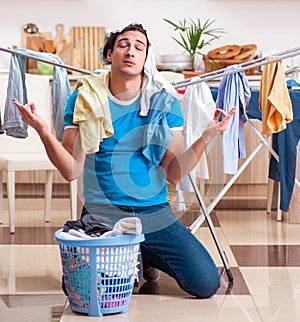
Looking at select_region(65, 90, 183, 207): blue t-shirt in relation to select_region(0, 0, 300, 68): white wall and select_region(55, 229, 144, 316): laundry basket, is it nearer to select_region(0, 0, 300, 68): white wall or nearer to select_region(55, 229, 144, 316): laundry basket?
select_region(55, 229, 144, 316): laundry basket

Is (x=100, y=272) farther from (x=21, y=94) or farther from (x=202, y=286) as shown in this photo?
(x=21, y=94)

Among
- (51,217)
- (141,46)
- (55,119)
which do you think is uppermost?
(141,46)

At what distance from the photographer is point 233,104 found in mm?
3191

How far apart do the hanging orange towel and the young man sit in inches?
20.4

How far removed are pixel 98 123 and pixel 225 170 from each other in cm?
80

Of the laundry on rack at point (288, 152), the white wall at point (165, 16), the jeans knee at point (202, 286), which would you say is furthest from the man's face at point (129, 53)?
the white wall at point (165, 16)

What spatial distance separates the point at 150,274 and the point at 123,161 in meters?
0.50

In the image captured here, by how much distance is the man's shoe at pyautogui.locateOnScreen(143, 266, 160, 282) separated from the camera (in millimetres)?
3064

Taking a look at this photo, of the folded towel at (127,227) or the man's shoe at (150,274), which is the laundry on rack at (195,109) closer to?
the man's shoe at (150,274)

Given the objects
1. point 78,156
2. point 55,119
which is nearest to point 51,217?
point 55,119

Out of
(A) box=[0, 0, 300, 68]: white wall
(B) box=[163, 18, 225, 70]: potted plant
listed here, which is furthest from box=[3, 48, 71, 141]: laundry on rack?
(A) box=[0, 0, 300, 68]: white wall

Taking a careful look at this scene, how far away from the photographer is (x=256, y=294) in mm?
2848

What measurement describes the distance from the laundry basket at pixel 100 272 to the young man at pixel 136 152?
0.87 ft

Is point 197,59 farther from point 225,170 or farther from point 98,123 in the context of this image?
point 98,123
